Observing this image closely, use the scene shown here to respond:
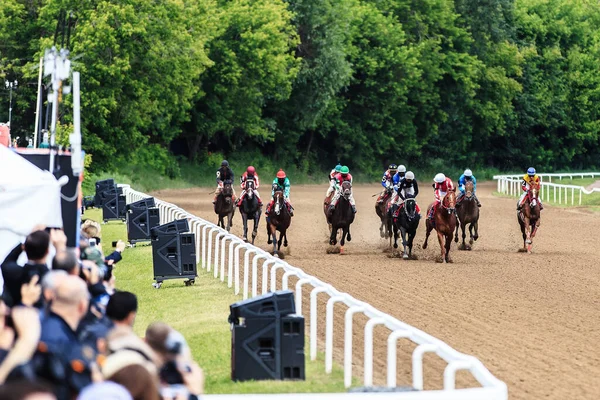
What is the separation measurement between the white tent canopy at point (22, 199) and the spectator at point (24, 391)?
723 centimetres

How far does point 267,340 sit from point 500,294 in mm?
7857

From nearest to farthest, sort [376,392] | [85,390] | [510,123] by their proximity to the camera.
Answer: [85,390] → [376,392] → [510,123]

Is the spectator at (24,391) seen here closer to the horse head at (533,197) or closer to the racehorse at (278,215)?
the racehorse at (278,215)

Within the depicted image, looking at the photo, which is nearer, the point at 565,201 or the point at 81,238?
the point at 81,238

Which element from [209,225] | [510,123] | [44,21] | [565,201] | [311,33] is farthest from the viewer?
[510,123]

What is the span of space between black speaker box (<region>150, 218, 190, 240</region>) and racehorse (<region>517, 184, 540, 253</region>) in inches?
364

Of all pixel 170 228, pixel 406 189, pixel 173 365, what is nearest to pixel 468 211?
pixel 406 189

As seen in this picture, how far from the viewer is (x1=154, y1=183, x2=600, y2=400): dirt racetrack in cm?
1124

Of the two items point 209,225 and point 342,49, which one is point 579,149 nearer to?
point 342,49

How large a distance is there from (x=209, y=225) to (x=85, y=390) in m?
14.5

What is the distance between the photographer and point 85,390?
199 inches

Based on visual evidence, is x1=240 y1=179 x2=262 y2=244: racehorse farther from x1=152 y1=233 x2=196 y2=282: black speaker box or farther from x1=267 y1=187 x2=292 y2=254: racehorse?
x1=152 y1=233 x2=196 y2=282: black speaker box

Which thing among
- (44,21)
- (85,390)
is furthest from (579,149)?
(85,390)

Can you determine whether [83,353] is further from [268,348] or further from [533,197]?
[533,197]
